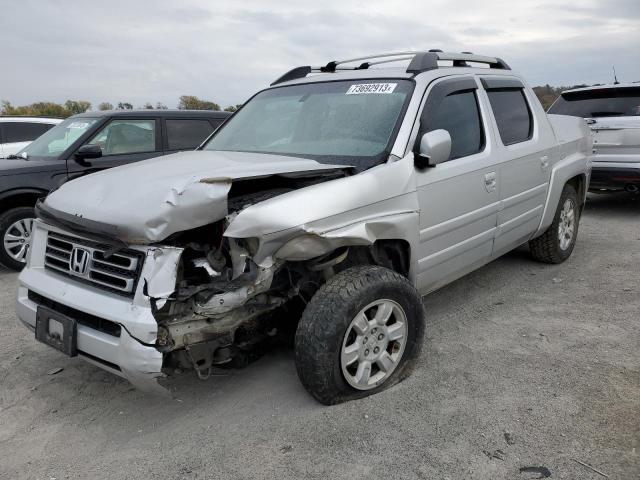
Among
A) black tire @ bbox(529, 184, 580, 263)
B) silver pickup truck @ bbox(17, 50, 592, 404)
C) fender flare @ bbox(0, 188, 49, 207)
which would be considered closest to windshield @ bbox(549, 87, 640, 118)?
black tire @ bbox(529, 184, 580, 263)

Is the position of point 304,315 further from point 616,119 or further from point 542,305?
point 616,119

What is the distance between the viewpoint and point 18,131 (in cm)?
974

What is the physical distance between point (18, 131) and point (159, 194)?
28.3ft

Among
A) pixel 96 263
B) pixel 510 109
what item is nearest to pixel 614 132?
pixel 510 109

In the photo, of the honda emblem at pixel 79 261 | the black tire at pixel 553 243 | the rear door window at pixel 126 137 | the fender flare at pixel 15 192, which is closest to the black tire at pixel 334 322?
the honda emblem at pixel 79 261

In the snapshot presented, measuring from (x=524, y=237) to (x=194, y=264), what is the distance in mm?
3099

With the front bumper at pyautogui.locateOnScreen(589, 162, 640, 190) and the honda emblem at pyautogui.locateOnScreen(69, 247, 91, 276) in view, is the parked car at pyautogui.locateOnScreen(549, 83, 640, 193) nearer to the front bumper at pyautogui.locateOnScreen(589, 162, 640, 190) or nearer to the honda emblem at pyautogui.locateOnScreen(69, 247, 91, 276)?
the front bumper at pyautogui.locateOnScreen(589, 162, 640, 190)

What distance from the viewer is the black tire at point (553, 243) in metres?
5.21

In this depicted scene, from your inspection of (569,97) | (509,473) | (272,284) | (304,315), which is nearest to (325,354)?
(304,315)

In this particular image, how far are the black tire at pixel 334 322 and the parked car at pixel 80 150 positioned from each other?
4073 mm

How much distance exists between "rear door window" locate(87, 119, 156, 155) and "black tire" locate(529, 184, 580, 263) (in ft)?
14.8

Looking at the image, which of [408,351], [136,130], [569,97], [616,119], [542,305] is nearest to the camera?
[408,351]

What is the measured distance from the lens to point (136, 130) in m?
6.64

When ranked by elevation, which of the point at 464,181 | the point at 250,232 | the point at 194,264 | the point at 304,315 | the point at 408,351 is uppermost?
the point at 464,181
